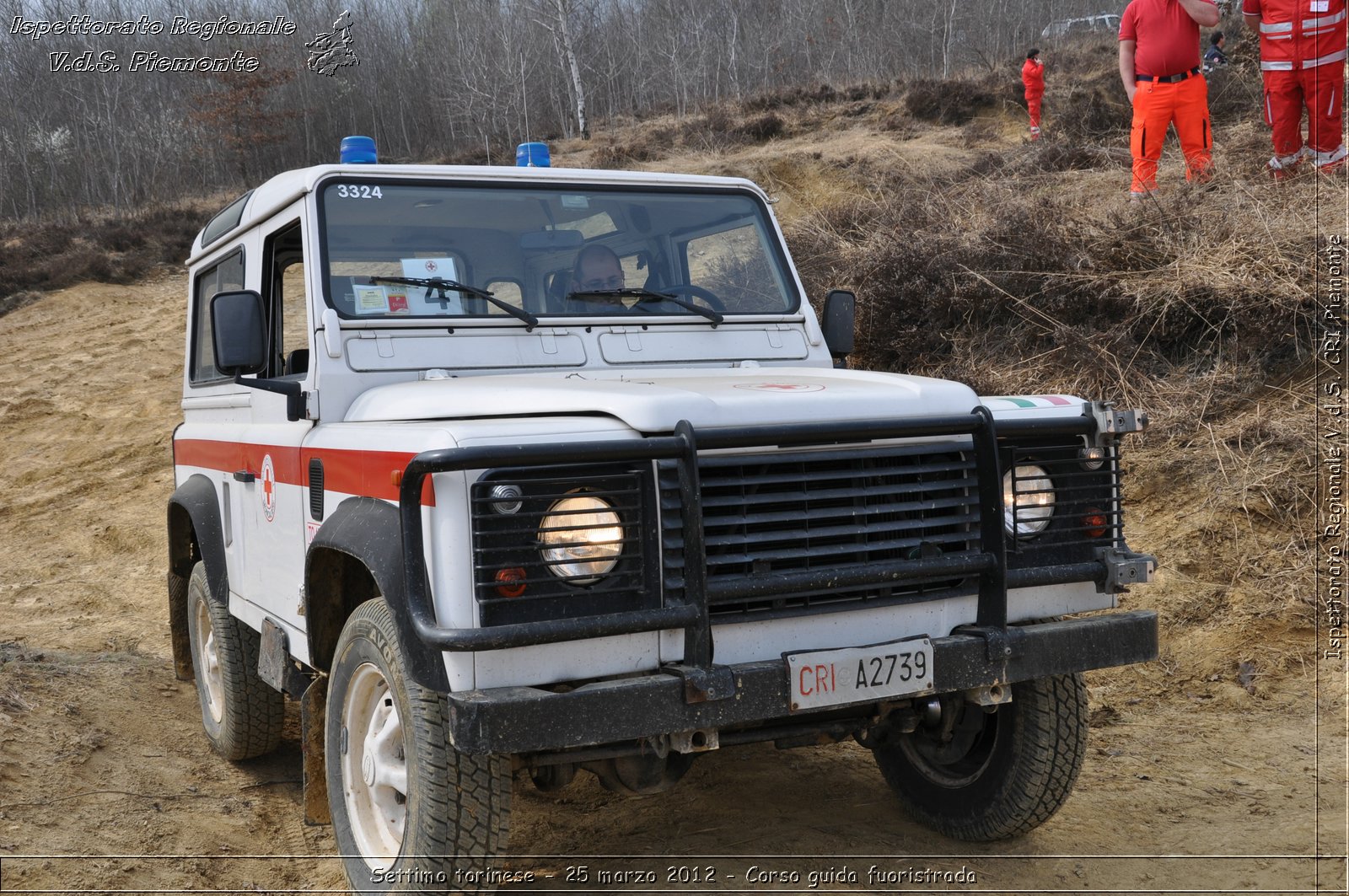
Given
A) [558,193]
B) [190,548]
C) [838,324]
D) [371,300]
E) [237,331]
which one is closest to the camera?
[237,331]

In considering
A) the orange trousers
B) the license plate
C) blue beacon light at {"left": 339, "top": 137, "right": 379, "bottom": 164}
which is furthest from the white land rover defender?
the orange trousers

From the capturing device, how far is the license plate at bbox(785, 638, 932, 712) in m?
2.90

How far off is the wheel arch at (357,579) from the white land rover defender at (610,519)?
0.04 ft

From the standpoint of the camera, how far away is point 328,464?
3.50 m

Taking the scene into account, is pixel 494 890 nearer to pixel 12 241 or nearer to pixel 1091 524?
pixel 1091 524

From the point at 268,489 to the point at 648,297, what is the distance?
1.50m

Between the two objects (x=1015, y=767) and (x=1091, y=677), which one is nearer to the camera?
(x=1015, y=767)

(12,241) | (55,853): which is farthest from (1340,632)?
(12,241)

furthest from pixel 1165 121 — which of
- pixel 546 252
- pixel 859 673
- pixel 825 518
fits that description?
pixel 859 673

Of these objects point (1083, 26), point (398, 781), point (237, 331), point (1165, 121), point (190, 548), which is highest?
point (1083, 26)

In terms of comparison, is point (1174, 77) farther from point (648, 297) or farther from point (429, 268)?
point (429, 268)

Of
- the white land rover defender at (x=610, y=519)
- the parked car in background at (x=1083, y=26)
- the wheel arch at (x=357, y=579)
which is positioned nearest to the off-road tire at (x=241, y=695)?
the white land rover defender at (x=610, y=519)

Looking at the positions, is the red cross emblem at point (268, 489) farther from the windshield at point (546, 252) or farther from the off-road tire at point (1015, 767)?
the off-road tire at point (1015, 767)

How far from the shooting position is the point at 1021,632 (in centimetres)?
316
